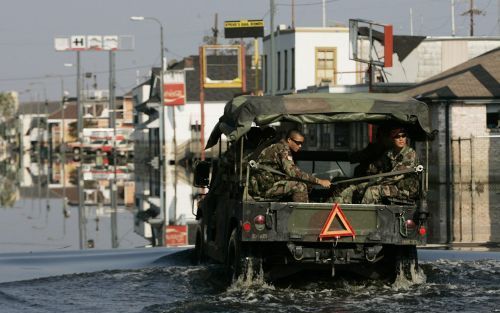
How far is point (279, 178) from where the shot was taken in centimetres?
1397

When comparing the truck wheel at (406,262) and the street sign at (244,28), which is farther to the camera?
the street sign at (244,28)

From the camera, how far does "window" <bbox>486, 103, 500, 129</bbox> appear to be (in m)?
41.2

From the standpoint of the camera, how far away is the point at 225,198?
14.9 metres

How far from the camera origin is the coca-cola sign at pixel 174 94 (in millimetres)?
83312

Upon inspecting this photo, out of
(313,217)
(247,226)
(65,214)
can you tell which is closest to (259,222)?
(247,226)

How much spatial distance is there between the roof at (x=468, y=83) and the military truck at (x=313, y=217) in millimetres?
25825

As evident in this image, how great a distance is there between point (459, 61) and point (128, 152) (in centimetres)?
4428

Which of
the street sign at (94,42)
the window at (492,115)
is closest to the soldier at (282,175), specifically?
the window at (492,115)

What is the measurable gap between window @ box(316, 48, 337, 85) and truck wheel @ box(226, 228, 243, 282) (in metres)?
60.6

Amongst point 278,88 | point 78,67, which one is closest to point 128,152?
point 78,67

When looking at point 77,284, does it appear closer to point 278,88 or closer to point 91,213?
point 91,213

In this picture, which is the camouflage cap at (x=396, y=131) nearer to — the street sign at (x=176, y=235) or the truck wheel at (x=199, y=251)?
the truck wheel at (x=199, y=251)

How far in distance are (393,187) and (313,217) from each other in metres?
1.16

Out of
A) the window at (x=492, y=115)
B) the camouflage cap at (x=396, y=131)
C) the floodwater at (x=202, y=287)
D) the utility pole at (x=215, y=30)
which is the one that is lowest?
the floodwater at (x=202, y=287)
